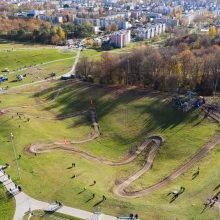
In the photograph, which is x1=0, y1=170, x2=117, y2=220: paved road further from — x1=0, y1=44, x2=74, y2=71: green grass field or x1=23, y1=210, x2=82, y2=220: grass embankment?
x1=0, y1=44, x2=74, y2=71: green grass field

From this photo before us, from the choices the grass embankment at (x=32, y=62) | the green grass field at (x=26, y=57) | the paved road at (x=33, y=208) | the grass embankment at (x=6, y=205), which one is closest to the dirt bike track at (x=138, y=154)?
the paved road at (x=33, y=208)

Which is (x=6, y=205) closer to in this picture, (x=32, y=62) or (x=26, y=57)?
Answer: (x=32, y=62)

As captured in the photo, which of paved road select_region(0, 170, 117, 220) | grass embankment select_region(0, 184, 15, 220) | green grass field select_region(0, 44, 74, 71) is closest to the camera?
paved road select_region(0, 170, 117, 220)

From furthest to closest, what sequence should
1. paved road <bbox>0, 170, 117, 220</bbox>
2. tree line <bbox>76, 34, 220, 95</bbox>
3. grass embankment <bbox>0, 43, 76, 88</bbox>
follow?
grass embankment <bbox>0, 43, 76, 88</bbox> → tree line <bbox>76, 34, 220, 95</bbox> → paved road <bbox>0, 170, 117, 220</bbox>

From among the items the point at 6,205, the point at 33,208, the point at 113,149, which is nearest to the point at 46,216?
the point at 33,208

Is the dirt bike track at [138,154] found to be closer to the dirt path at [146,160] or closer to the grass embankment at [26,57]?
the dirt path at [146,160]

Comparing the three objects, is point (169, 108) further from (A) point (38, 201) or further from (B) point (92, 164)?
(A) point (38, 201)

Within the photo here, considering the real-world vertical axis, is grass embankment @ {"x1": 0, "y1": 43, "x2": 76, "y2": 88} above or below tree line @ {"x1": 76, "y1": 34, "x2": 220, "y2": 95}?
below

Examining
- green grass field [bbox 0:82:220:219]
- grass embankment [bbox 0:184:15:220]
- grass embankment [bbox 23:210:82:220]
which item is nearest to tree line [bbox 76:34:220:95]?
green grass field [bbox 0:82:220:219]
